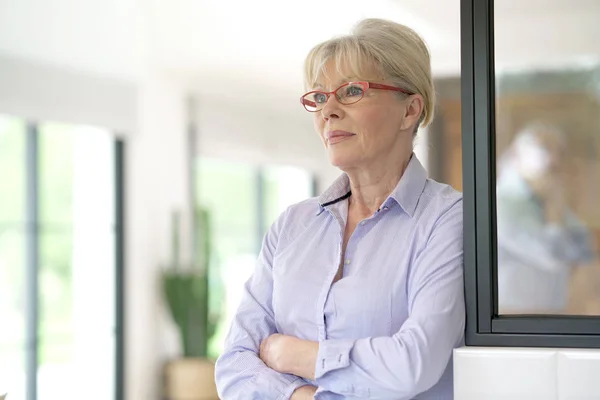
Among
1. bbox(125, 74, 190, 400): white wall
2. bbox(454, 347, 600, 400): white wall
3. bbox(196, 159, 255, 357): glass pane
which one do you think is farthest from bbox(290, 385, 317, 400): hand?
bbox(196, 159, 255, 357): glass pane

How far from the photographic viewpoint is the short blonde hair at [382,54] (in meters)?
1.98

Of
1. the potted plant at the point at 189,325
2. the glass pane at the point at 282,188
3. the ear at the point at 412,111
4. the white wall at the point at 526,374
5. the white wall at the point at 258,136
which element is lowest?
the potted plant at the point at 189,325

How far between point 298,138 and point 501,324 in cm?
880

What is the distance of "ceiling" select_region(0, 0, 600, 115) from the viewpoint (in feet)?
19.9

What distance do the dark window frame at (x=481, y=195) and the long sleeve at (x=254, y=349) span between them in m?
0.43

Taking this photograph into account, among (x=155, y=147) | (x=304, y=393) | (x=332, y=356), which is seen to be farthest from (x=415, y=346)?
(x=155, y=147)

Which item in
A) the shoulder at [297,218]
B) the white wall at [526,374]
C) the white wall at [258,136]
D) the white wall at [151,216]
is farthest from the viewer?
the white wall at [258,136]

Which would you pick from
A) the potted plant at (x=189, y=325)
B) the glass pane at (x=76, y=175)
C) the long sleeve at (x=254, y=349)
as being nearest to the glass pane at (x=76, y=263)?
the glass pane at (x=76, y=175)

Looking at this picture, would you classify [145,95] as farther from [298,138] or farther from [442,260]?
[442,260]

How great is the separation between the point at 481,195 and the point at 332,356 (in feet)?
1.44

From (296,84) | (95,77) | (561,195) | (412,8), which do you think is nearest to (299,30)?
(412,8)

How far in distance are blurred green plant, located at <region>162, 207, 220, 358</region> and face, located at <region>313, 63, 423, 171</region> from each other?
5688 millimetres

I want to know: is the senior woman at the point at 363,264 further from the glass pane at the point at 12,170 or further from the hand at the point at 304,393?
the glass pane at the point at 12,170

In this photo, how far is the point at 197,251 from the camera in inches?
318
